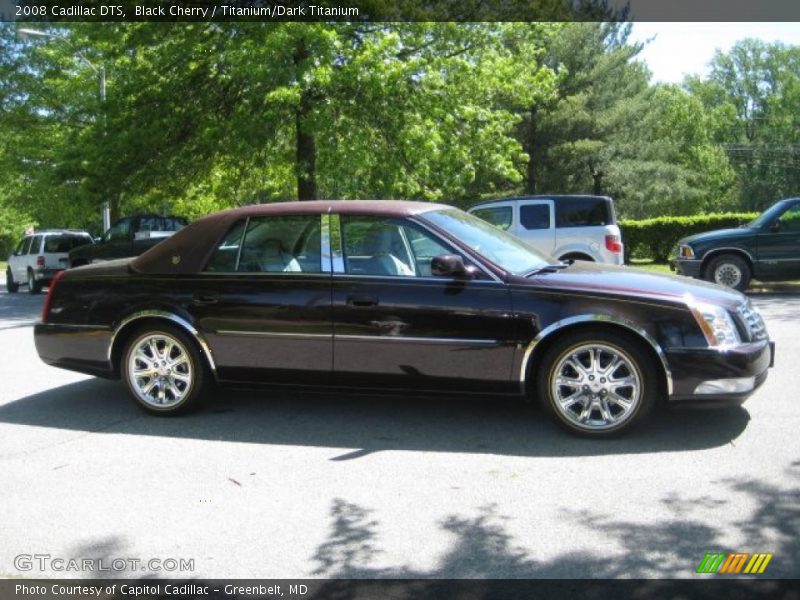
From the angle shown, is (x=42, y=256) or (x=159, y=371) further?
(x=42, y=256)

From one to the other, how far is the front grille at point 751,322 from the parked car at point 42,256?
736 inches

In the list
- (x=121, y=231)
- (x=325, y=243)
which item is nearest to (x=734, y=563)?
(x=325, y=243)

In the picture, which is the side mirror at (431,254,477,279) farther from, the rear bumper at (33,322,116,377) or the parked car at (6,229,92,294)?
the parked car at (6,229,92,294)

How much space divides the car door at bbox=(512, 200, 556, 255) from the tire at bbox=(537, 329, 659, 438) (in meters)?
9.81

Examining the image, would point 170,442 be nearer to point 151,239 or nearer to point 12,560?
point 12,560

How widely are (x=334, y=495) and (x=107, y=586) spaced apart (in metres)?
1.39

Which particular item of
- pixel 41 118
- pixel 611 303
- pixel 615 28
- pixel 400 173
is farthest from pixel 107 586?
pixel 615 28

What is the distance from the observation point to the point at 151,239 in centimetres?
1928

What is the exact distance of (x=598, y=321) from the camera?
5484 mm

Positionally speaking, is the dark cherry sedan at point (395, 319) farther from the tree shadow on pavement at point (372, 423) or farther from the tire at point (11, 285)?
the tire at point (11, 285)

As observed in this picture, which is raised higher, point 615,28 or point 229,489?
point 615,28

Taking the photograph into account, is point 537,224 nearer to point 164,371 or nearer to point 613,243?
point 613,243

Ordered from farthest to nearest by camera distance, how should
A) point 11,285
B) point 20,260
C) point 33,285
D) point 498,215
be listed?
1. point 11,285
2. point 20,260
3. point 33,285
4. point 498,215

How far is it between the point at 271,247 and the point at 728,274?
1119 cm
